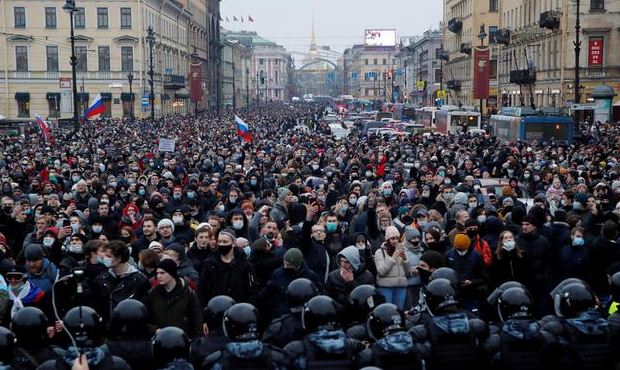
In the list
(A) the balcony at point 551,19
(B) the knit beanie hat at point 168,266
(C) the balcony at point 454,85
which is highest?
(A) the balcony at point 551,19

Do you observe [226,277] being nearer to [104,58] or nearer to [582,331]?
[582,331]

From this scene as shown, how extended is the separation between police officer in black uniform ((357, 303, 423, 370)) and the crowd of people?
0.4 inches

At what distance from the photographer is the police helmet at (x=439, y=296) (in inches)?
247

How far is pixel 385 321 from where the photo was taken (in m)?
6.01

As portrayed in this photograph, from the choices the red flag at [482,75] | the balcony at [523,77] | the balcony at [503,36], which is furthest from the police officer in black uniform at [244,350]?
the balcony at [503,36]

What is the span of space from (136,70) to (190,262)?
69.0 metres

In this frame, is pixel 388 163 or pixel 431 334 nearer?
pixel 431 334

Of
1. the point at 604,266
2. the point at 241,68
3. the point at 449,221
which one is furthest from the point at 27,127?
the point at 241,68

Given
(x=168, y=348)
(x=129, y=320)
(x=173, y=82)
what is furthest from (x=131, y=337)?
(x=173, y=82)

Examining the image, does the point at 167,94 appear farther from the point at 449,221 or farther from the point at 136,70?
the point at 449,221

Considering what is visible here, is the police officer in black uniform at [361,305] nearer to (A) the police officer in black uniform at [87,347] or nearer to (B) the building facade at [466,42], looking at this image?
(A) the police officer in black uniform at [87,347]

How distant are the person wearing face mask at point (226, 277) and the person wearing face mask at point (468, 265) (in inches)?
76.8

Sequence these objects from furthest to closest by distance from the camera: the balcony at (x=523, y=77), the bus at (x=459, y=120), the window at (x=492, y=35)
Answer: the window at (x=492, y=35), the balcony at (x=523, y=77), the bus at (x=459, y=120)

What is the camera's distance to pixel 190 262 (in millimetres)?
10094
